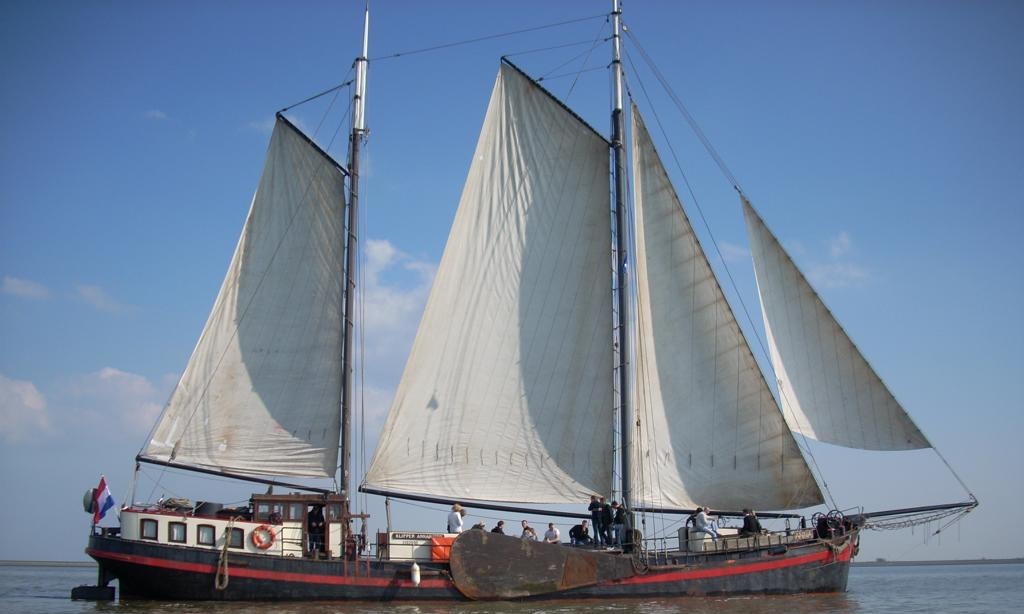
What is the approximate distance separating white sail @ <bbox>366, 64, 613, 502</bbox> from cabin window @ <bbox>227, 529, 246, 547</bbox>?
500 centimetres

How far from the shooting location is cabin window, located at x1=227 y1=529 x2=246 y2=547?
29.6 metres

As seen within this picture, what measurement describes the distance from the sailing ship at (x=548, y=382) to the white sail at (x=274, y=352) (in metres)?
0.08

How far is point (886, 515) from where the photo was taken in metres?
33.8

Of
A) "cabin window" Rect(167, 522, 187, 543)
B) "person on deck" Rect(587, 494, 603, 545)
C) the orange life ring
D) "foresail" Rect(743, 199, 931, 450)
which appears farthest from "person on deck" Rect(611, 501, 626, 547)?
"cabin window" Rect(167, 522, 187, 543)

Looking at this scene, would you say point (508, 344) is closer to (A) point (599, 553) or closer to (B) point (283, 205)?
(A) point (599, 553)

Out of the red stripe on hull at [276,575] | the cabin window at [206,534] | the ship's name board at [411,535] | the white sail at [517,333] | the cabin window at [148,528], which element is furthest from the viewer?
the white sail at [517,333]

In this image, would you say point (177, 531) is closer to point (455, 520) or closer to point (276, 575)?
point (276, 575)

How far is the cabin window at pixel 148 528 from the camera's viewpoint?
29.3 metres

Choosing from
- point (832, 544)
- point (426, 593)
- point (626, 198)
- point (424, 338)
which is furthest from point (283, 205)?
point (832, 544)

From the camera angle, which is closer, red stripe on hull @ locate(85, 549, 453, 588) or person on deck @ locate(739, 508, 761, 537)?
red stripe on hull @ locate(85, 549, 453, 588)

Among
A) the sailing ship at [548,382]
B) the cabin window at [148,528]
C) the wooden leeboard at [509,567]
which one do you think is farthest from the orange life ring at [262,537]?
the wooden leeboard at [509,567]

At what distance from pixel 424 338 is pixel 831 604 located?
55.4 feet

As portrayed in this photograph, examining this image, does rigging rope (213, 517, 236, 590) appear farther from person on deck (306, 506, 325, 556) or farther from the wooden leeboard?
the wooden leeboard

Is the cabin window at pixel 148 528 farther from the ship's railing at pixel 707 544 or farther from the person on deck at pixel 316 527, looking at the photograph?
the ship's railing at pixel 707 544
